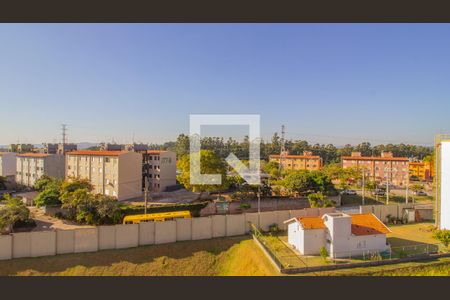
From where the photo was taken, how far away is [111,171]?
24.0 meters

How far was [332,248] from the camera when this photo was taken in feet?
40.7

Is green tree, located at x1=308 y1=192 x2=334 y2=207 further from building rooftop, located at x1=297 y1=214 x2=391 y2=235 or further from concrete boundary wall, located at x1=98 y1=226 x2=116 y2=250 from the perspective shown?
concrete boundary wall, located at x1=98 y1=226 x2=116 y2=250

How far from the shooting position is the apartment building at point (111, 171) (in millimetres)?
23750

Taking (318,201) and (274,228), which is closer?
(274,228)

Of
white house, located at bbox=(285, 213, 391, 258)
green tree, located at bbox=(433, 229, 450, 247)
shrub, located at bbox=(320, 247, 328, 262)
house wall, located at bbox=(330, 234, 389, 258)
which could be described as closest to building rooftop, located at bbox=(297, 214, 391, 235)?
white house, located at bbox=(285, 213, 391, 258)

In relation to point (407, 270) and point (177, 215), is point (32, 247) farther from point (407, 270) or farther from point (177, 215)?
point (407, 270)

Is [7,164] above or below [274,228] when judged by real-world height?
above

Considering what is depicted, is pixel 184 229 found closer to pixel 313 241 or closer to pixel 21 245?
pixel 313 241

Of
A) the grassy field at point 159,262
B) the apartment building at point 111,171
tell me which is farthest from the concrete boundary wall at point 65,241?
the apartment building at point 111,171

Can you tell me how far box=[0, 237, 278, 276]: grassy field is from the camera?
1185 centimetres

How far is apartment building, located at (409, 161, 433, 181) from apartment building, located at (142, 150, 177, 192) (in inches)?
1331

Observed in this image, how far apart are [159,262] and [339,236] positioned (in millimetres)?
8287

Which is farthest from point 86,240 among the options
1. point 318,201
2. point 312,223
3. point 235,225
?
point 318,201

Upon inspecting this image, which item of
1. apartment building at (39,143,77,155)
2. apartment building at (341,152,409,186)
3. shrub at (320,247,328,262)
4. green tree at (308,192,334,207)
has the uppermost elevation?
apartment building at (39,143,77,155)
